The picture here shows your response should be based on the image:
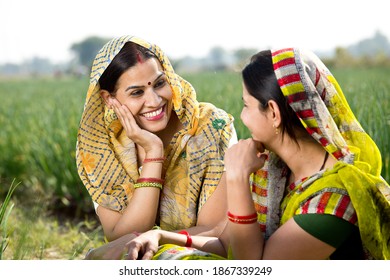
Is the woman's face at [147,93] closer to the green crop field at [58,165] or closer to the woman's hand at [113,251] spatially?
the woman's hand at [113,251]

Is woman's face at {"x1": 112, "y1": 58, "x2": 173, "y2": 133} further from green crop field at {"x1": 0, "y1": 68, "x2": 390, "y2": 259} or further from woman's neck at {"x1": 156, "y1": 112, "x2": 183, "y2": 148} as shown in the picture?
green crop field at {"x1": 0, "y1": 68, "x2": 390, "y2": 259}

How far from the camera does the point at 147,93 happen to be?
2428 mm

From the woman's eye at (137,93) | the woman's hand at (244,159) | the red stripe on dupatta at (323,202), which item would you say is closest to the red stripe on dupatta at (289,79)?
the woman's hand at (244,159)

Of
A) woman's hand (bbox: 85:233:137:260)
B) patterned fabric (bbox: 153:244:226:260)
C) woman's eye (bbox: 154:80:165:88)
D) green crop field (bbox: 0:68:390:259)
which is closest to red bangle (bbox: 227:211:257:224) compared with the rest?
patterned fabric (bbox: 153:244:226:260)

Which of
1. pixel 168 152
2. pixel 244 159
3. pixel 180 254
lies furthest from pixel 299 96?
pixel 168 152

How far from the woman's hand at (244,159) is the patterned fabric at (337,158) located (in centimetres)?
16

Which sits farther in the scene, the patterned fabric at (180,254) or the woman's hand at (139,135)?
the woman's hand at (139,135)

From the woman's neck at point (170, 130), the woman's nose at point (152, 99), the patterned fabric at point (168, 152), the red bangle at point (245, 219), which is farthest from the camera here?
the woman's neck at point (170, 130)

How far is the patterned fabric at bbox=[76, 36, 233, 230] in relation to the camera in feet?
8.25

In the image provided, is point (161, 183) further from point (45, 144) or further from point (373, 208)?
point (45, 144)

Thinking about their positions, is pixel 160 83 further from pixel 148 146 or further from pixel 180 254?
pixel 180 254

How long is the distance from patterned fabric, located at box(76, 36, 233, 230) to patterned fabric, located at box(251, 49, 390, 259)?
662 millimetres

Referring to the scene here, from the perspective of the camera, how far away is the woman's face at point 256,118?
1.92 metres
